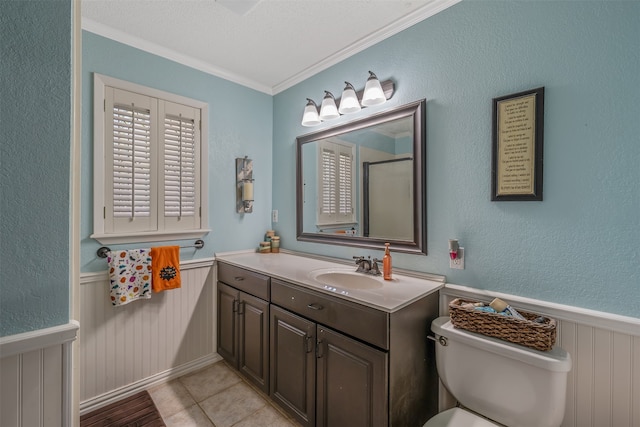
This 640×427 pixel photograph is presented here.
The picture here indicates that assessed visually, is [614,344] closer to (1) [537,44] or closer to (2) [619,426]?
(2) [619,426]

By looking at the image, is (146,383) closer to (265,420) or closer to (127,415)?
(127,415)

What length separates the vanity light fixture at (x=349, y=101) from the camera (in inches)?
72.2

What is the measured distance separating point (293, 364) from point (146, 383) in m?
1.20

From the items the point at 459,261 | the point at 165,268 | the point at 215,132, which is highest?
the point at 215,132

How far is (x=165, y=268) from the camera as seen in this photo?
206cm

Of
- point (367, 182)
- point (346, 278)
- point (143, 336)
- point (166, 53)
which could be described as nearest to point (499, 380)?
point (346, 278)

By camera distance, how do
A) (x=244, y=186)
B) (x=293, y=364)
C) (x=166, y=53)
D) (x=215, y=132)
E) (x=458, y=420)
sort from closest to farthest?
(x=458, y=420) → (x=293, y=364) → (x=166, y=53) → (x=215, y=132) → (x=244, y=186)

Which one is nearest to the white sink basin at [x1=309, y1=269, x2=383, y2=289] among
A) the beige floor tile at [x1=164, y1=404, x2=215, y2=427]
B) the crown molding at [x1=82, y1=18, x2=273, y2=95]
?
the beige floor tile at [x1=164, y1=404, x2=215, y2=427]

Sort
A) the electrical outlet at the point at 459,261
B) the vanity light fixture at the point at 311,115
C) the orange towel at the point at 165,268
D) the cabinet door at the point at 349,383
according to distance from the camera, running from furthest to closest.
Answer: the vanity light fixture at the point at 311,115 → the orange towel at the point at 165,268 → the electrical outlet at the point at 459,261 → the cabinet door at the point at 349,383

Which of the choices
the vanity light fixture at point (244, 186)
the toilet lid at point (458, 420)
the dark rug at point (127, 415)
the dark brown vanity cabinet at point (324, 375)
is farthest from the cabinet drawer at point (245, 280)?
the toilet lid at point (458, 420)

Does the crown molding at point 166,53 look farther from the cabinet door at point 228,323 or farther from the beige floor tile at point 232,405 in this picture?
the beige floor tile at point 232,405

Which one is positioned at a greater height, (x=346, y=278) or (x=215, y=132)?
(x=215, y=132)

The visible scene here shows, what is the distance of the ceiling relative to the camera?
1.69 m

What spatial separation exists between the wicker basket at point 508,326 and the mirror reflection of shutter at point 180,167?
1959mm
